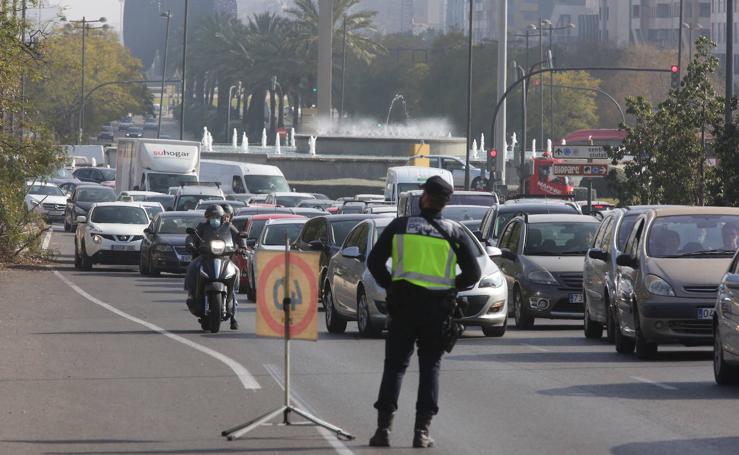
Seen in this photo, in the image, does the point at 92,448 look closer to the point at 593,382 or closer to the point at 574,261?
the point at 593,382

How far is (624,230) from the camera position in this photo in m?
20.2

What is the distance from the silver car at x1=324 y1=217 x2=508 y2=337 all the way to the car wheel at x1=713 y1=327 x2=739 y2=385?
4.94 meters

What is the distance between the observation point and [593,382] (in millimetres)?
15508

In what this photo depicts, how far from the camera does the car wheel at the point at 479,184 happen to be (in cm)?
6836

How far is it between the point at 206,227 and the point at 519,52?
124m

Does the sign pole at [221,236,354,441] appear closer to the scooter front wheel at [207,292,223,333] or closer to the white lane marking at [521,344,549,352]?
the white lane marking at [521,344,549,352]

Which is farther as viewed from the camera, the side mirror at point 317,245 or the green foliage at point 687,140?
the green foliage at point 687,140

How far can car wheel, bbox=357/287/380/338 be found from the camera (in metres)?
20.7

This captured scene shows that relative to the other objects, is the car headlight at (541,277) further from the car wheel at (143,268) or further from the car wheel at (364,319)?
the car wheel at (143,268)

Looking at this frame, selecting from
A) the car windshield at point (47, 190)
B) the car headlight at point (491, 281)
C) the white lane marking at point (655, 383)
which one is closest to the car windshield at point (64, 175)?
the car windshield at point (47, 190)

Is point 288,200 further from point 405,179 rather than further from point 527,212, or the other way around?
point 527,212

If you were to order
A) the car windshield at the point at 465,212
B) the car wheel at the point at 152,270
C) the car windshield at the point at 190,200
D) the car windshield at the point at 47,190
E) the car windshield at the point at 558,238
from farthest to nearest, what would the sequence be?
the car windshield at the point at 47,190 → the car windshield at the point at 190,200 → the car wheel at the point at 152,270 → the car windshield at the point at 465,212 → the car windshield at the point at 558,238

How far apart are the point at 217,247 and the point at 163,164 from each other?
39.0m

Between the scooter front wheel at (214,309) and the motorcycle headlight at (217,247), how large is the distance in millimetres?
516
